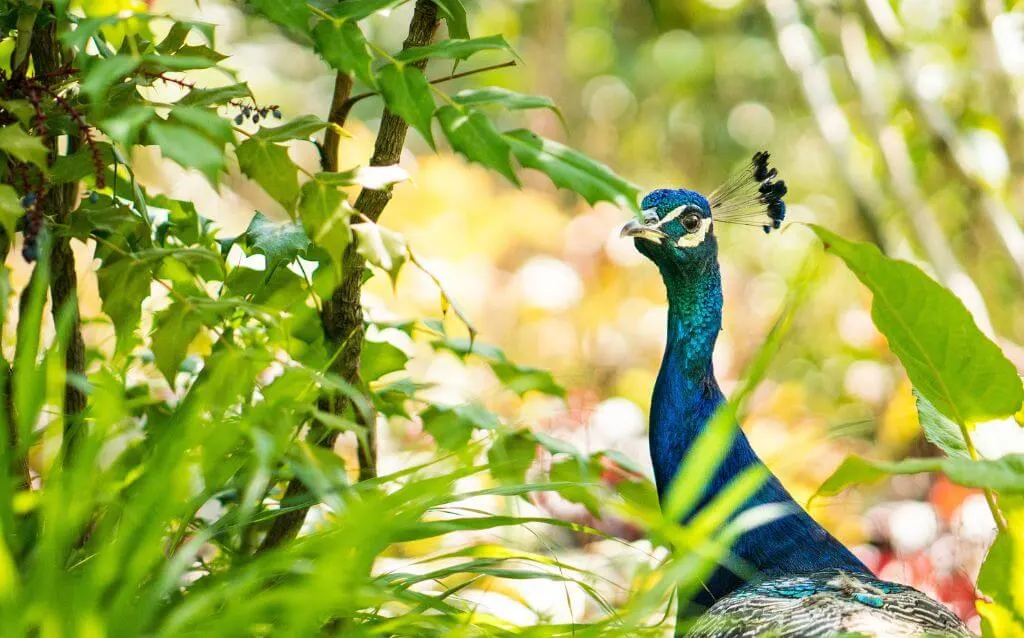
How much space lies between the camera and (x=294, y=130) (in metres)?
0.75

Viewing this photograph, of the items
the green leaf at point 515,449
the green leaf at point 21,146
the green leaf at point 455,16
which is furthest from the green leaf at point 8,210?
the green leaf at point 515,449

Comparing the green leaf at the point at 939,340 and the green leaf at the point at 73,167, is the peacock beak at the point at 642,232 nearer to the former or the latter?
the green leaf at the point at 939,340

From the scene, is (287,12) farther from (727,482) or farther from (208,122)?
(727,482)

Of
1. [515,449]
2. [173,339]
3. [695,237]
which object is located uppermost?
[695,237]

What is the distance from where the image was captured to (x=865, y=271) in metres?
0.82

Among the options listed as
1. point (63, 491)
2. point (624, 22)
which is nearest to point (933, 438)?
point (63, 491)

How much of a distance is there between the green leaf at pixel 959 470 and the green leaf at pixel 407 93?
370 millimetres

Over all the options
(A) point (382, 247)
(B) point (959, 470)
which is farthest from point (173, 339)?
(B) point (959, 470)

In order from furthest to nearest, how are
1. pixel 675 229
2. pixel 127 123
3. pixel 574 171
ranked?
pixel 675 229, pixel 574 171, pixel 127 123

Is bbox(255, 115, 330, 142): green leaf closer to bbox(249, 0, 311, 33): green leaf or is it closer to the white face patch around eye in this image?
bbox(249, 0, 311, 33): green leaf

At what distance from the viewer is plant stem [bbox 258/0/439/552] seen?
909mm

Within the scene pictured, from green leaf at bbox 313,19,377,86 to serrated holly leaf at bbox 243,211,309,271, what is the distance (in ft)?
0.44

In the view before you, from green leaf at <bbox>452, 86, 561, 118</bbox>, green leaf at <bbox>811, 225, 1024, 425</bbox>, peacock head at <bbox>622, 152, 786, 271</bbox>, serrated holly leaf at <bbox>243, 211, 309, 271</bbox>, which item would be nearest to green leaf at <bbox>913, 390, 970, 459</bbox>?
green leaf at <bbox>811, 225, 1024, 425</bbox>

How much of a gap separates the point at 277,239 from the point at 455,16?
23cm
